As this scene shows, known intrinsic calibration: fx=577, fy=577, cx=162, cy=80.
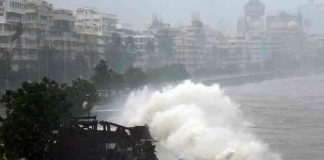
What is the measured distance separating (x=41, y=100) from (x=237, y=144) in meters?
8.70

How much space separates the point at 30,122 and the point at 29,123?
0.06m

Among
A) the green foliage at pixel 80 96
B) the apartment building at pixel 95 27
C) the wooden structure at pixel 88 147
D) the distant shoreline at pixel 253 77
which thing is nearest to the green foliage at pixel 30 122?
the wooden structure at pixel 88 147

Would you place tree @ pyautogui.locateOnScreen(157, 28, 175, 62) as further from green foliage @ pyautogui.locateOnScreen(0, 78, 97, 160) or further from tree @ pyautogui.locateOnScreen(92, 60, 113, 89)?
green foliage @ pyautogui.locateOnScreen(0, 78, 97, 160)

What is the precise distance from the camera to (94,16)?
109m

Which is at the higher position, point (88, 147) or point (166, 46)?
point (166, 46)

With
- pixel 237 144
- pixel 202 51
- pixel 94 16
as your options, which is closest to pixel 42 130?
pixel 237 144

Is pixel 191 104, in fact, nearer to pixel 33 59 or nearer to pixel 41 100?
pixel 41 100

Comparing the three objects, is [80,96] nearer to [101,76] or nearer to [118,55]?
[101,76]

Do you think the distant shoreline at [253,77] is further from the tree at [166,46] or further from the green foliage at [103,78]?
the green foliage at [103,78]

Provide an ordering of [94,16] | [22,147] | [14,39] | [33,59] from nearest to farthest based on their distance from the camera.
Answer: [22,147], [14,39], [33,59], [94,16]

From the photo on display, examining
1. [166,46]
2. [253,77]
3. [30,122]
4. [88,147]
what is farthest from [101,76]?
[253,77]

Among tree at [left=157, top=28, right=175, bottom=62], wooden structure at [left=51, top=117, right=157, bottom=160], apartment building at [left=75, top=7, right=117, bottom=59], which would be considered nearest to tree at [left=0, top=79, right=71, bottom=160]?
wooden structure at [left=51, top=117, right=157, bottom=160]

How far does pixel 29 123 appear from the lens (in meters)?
22.3

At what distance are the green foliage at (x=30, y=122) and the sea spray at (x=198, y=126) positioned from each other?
19.2ft
